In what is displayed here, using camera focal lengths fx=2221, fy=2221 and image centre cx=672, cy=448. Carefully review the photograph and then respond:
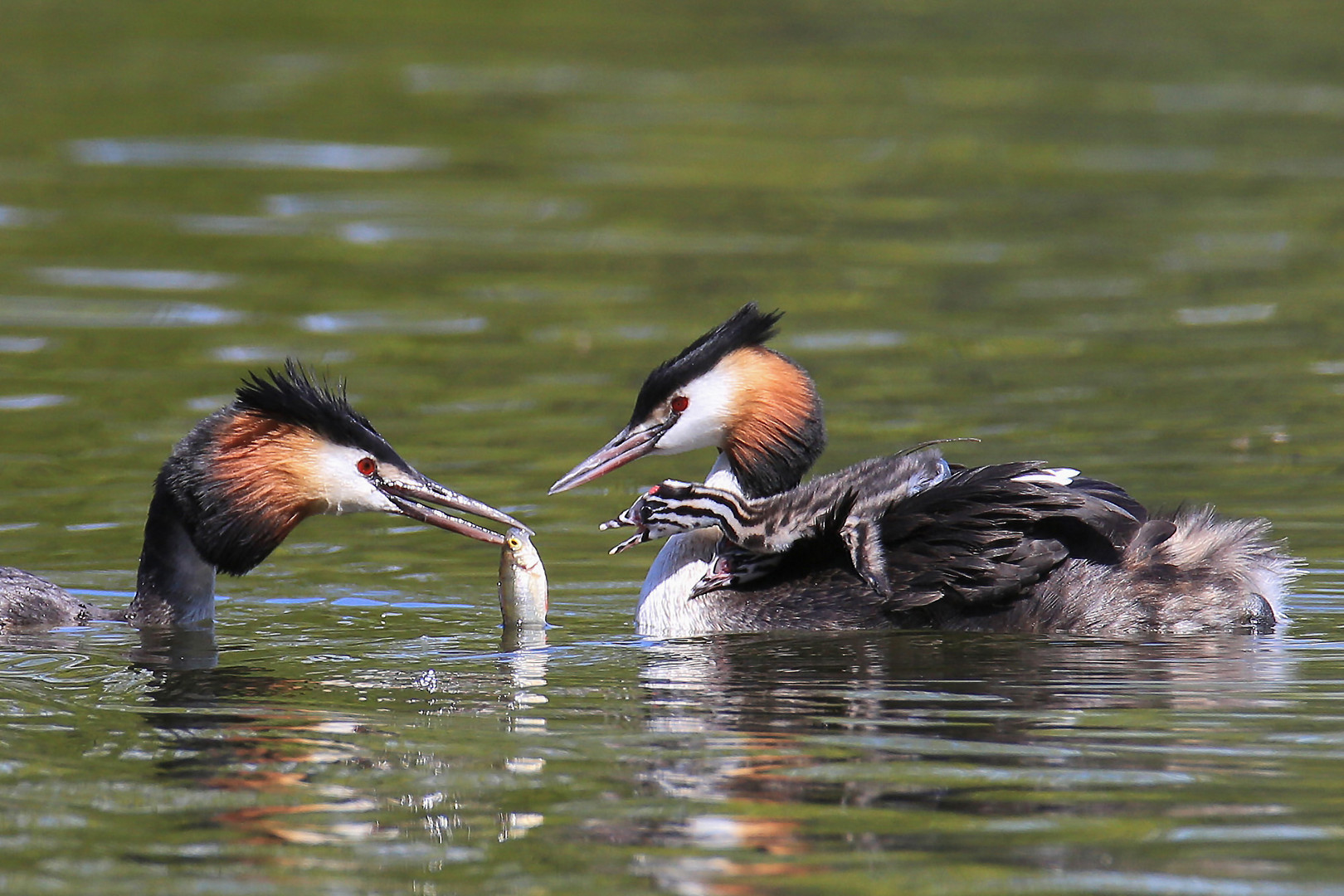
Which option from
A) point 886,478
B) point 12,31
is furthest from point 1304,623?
point 12,31

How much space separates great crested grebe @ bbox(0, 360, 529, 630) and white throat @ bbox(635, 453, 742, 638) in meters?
0.53

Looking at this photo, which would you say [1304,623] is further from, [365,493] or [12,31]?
[12,31]

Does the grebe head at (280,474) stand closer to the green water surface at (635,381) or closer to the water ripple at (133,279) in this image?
the green water surface at (635,381)

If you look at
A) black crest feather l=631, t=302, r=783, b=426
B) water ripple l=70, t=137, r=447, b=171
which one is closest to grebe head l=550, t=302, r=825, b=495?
black crest feather l=631, t=302, r=783, b=426

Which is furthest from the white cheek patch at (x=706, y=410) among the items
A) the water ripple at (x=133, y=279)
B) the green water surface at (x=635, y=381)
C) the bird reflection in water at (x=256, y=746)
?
the water ripple at (x=133, y=279)

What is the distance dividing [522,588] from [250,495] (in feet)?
3.26

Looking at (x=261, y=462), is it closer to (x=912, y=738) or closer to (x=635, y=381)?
(x=912, y=738)

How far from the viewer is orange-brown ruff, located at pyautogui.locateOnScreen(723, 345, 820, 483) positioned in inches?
320

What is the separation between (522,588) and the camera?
7500 millimetres

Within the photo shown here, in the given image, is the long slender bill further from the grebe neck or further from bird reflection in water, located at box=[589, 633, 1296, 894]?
the grebe neck

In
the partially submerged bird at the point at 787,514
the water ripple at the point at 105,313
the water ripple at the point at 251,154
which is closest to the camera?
the partially submerged bird at the point at 787,514

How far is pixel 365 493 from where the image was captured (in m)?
7.69

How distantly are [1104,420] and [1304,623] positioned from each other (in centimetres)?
320

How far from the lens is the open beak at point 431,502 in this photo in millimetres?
7680
